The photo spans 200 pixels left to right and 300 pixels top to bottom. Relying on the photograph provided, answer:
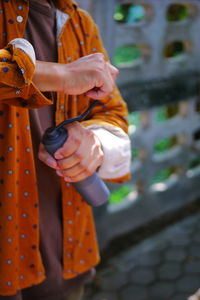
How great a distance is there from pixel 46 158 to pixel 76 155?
0.08 meters

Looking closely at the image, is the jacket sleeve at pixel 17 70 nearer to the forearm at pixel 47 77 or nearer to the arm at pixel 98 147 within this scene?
the forearm at pixel 47 77

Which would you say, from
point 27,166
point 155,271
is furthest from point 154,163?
point 27,166

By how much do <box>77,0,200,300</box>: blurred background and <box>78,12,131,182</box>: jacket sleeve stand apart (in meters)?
1.07

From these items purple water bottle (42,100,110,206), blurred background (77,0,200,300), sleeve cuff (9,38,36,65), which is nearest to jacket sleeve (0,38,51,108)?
sleeve cuff (9,38,36,65)

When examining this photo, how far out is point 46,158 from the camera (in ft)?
3.85

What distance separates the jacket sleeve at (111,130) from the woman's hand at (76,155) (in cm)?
7

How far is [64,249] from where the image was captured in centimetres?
137

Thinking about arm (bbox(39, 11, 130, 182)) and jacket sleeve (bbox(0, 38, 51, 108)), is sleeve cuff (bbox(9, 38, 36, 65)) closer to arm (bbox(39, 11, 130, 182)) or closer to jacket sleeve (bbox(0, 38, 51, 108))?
jacket sleeve (bbox(0, 38, 51, 108))

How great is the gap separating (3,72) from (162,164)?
241 cm

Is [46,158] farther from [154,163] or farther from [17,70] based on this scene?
[154,163]

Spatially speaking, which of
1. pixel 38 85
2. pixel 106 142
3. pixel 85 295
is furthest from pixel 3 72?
pixel 85 295

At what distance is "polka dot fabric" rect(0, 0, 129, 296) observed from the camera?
3.75ft

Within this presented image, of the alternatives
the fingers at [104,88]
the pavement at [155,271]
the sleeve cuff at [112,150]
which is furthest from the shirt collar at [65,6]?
the pavement at [155,271]

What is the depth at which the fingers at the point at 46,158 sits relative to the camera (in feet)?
3.80
